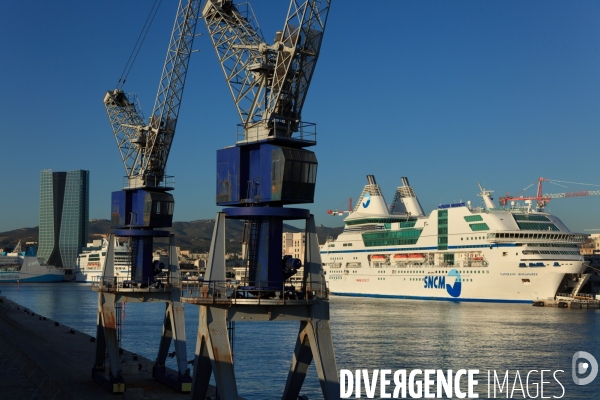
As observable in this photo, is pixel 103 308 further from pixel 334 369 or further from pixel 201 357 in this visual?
pixel 334 369

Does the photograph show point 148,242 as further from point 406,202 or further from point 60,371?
point 406,202

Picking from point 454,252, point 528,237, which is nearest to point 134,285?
point 528,237

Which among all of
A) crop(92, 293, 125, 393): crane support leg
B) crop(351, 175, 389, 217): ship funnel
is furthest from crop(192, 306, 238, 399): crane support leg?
crop(351, 175, 389, 217): ship funnel

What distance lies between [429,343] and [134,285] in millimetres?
26705

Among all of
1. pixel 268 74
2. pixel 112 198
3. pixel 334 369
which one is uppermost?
pixel 268 74

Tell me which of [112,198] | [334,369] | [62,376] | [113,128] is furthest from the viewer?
[113,128]

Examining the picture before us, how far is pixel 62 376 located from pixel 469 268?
237ft

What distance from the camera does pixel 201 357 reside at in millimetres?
23000

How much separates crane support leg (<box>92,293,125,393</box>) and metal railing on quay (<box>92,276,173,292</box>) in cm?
50

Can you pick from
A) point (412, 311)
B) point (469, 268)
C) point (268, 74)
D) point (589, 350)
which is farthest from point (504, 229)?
point (268, 74)

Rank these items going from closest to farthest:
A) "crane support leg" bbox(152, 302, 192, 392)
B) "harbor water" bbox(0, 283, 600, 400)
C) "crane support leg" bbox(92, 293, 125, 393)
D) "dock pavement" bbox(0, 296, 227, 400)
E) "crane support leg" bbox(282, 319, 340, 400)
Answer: "crane support leg" bbox(282, 319, 340, 400), "dock pavement" bbox(0, 296, 227, 400), "crane support leg" bbox(152, 302, 192, 392), "crane support leg" bbox(92, 293, 125, 393), "harbor water" bbox(0, 283, 600, 400)

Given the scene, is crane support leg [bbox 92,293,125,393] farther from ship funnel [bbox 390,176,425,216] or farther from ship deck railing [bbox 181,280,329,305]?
ship funnel [bbox 390,176,425,216]

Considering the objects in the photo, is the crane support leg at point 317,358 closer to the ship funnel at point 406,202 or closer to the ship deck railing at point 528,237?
the ship deck railing at point 528,237

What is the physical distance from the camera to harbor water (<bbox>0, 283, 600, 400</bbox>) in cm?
4097
